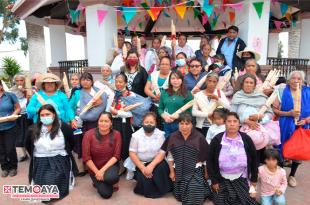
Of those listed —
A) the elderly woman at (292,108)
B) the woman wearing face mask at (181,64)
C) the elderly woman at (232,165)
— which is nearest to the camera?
the elderly woman at (232,165)

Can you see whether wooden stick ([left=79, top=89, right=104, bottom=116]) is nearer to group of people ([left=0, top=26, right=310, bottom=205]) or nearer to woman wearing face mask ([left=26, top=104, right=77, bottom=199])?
group of people ([left=0, top=26, right=310, bottom=205])

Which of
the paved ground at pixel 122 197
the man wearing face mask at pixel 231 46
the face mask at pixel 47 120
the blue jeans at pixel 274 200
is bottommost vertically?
Result: the paved ground at pixel 122 197

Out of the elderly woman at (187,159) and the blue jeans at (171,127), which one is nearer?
→ the elderly woman at (187,159)

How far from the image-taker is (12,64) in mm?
12320

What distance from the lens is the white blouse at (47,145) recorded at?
369cm

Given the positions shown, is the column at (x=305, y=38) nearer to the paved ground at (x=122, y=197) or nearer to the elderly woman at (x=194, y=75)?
the paved ground at (x=122, y=197)

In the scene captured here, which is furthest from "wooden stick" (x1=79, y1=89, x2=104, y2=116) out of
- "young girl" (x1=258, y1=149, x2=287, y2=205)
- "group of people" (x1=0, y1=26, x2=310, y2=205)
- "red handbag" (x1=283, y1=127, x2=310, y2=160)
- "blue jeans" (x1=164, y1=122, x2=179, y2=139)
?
"red handbag" (x1=283, y1=127, x2=310, y2=160)

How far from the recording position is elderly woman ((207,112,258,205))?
326 centimetres

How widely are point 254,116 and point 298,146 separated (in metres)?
0.76

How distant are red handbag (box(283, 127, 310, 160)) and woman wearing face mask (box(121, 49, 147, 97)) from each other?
226 cm

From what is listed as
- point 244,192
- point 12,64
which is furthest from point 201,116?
point 12,64

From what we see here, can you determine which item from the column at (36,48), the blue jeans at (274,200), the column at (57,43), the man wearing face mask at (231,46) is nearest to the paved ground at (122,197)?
the blue jeans at (274,200)

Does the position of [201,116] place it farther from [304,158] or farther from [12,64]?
[12,64]

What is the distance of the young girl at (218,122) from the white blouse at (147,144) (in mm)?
646
